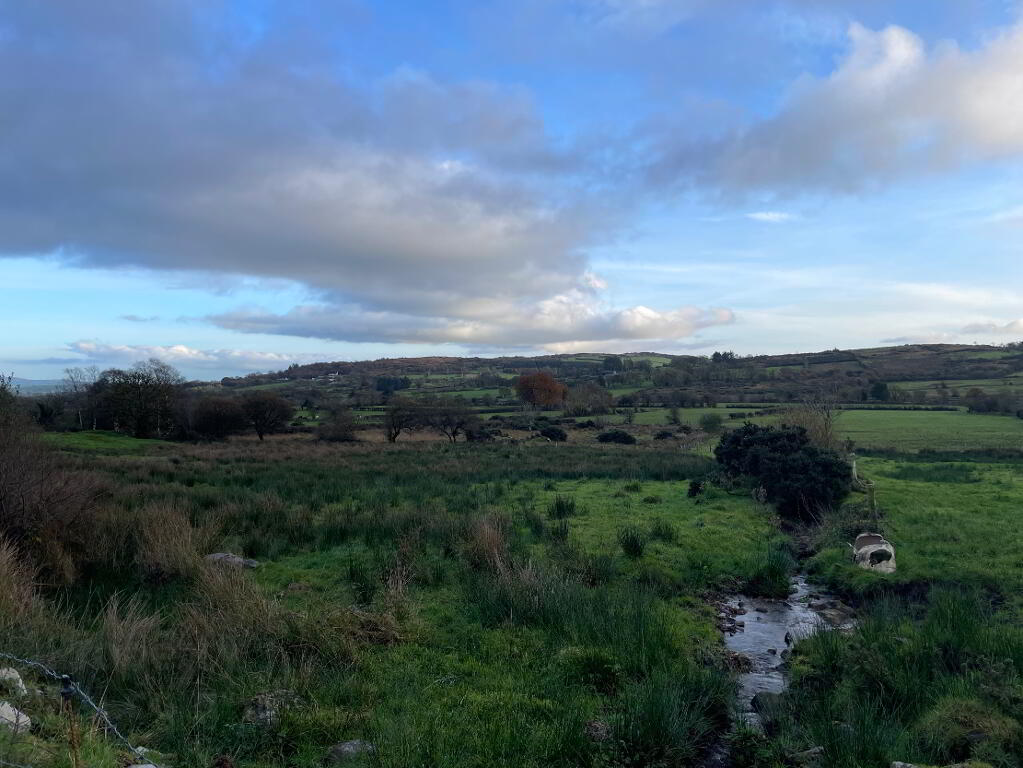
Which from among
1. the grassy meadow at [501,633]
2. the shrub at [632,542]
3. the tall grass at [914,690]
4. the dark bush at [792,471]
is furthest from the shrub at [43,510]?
the dark bush at [792,471]

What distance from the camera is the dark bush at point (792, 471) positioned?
1684cm

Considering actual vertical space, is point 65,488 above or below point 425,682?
above

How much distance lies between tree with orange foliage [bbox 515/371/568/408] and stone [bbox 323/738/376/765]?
256ft

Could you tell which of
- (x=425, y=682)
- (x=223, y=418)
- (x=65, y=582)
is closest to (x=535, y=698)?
(x=425, y=682)

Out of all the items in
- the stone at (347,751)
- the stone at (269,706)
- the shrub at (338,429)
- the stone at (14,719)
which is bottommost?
the shrub at (338,429)

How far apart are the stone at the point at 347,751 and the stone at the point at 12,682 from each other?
97.4 inches

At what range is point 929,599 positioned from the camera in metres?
9.20

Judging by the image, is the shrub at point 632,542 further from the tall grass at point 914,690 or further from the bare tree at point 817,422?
the bare tree at point 817,422

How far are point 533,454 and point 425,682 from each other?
2717 centimetres

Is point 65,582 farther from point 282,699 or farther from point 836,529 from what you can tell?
point 836,529

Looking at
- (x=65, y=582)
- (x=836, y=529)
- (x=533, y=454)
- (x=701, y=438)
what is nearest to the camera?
(x=65, y=582)

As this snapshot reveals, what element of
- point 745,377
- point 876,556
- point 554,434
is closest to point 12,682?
point 876,556

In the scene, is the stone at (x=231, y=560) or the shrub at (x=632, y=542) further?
the shrub at (x=632, y=542)

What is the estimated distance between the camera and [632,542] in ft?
39.0
